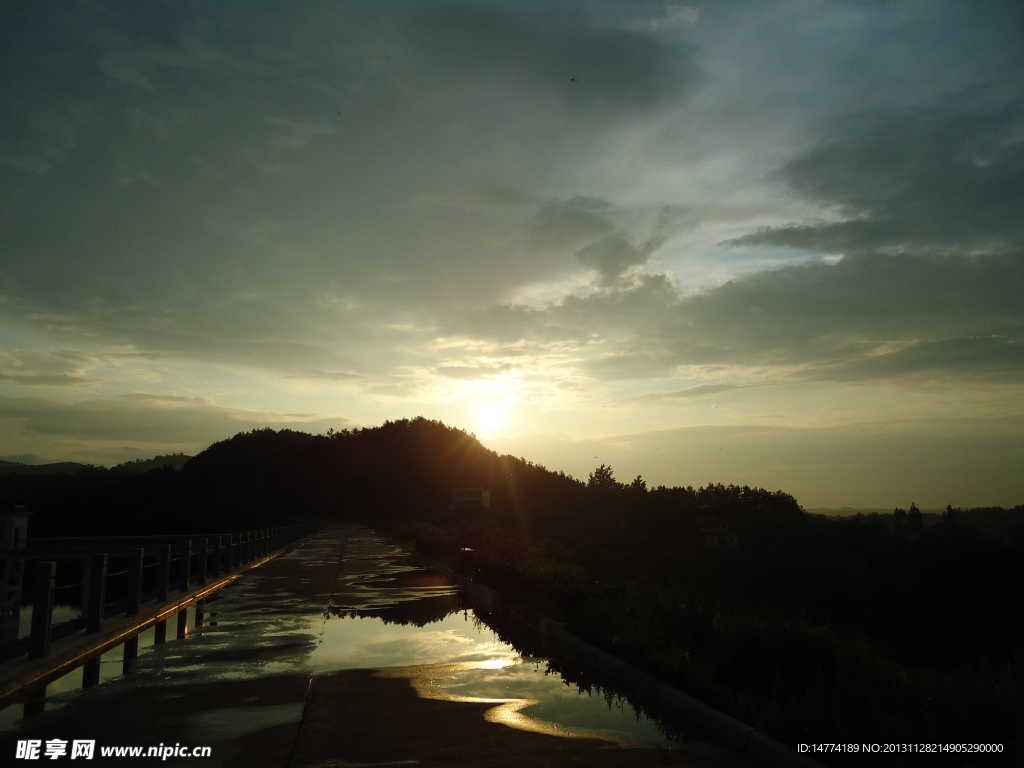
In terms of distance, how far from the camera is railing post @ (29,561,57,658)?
8.96m

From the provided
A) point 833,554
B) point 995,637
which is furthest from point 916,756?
point 833,554

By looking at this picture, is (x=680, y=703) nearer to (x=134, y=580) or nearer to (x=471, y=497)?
(x=134, y=580)

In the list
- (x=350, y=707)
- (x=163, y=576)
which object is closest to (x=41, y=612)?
(x=350, y=707)

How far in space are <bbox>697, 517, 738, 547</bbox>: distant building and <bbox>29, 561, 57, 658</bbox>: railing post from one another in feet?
548

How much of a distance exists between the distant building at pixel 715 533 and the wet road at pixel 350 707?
164078 mm

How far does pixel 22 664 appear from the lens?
853 cm

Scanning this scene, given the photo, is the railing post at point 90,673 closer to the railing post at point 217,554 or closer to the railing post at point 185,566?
the railing post at point 185,566

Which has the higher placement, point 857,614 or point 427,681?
point 427,681

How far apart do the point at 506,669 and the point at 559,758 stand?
3.59m

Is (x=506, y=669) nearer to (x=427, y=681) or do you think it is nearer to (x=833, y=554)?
(x=427, y=681)

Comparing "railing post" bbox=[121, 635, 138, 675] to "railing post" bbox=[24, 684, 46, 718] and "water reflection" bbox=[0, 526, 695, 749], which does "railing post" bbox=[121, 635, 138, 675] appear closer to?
"water reflection" bbox=[0, 526, 695, 749]

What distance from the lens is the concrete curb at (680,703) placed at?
5.85 m

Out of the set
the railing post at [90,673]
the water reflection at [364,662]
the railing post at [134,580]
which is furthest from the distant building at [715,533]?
the railing post at [90,673]

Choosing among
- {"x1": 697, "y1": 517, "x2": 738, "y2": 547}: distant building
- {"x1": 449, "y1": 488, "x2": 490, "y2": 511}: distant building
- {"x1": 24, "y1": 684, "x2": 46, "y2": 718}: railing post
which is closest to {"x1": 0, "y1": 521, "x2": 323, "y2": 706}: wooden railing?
{"x1": 24, "y1": 684, "x2": 46, "y2": 718}: railing post
